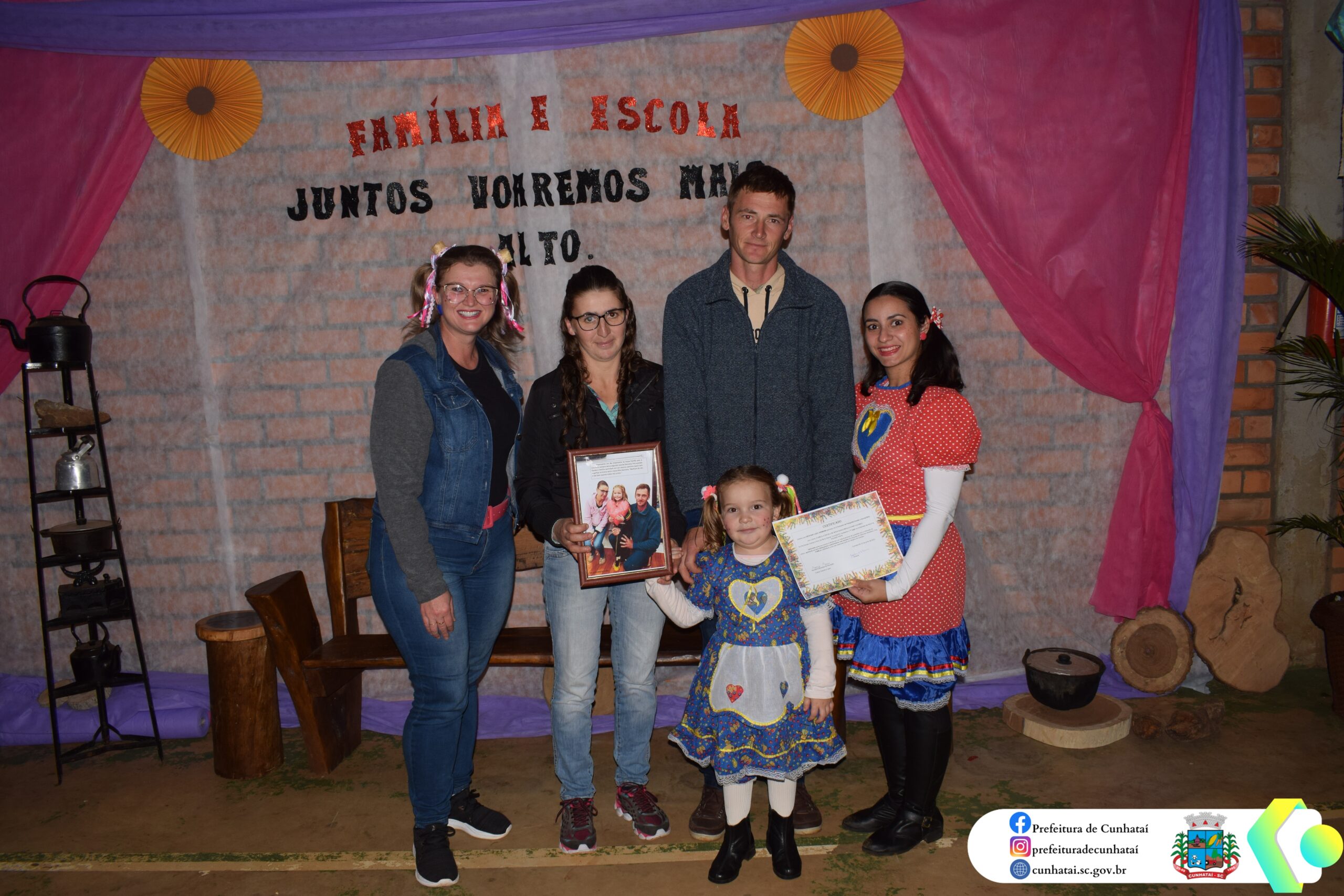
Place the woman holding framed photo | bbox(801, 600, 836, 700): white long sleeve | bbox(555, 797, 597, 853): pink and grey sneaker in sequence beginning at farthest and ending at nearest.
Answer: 1. bbox(555, 797, 597, 853): pink and grey sneaker
2. the woman holding framed photo
3. bbox(801, 600, 836, 700): white long sleeve

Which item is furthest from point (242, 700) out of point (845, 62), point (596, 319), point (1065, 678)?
point (845, 62)

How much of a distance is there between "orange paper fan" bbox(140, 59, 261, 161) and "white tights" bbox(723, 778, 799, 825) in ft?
11.8

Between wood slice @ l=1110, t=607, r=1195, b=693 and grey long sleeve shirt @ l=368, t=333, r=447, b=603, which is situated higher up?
grey long sleeve shirt @ l=368, t=333, r=447, b=603

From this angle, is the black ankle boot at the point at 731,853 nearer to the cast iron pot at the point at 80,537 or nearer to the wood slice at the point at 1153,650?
the wood slice at the point at 1153,650

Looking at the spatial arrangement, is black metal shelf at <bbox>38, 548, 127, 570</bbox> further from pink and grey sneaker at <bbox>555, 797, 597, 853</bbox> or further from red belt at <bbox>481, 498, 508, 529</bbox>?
pink and grey sneaker at <bbox>555, 797, 597, 853</bbox>

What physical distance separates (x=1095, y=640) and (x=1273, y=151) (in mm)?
2523

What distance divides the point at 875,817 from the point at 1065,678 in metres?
1.22

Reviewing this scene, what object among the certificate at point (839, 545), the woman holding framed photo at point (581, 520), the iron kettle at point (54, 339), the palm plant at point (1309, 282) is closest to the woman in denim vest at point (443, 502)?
the woman holding framed photo at point (581, 520)

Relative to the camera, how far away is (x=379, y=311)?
Answer: 407 centimetres

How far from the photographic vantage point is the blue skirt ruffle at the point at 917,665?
9.15ft

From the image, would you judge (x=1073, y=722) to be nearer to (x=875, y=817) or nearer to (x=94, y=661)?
(x=875, y=817)

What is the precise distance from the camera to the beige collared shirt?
2844 mm

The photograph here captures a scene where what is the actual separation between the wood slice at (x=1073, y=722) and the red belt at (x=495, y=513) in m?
2.50

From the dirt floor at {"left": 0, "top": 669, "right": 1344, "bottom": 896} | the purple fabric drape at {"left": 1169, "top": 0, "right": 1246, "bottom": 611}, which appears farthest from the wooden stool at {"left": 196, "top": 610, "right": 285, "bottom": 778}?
the purple fabric drape at {"left": 1169, "top": 0, "right": 1246, "bottom": 611}
